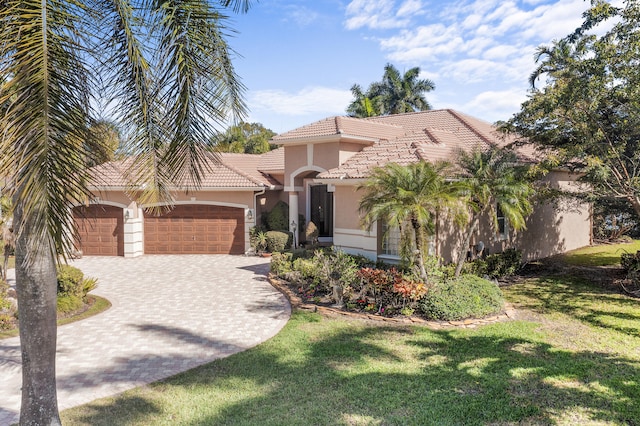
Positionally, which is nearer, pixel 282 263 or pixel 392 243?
pixel 392 243

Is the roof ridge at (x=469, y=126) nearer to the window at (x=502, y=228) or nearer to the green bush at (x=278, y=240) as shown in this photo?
the window at (x=502, y=228)

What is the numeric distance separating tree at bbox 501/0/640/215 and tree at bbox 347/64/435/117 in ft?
91.0

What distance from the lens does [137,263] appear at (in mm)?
20062

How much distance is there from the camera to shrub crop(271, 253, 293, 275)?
625 inches

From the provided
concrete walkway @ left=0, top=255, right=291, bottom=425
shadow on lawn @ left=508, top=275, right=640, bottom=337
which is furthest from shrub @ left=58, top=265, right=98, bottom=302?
shadow on lawn @ left=508, top=275, right=640, bottom=337

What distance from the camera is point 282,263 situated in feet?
53.5

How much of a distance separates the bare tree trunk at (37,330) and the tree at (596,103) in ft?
43.7

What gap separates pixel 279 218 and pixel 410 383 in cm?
1571

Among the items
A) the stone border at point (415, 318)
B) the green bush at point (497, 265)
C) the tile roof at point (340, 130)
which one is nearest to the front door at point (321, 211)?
the tile roof at point (340, 130)

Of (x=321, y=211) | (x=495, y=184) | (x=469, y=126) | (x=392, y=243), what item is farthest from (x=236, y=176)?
(x=495, y=184)

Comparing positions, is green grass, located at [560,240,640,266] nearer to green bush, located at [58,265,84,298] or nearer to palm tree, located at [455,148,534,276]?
palm tree, located at [455,148,534,276]

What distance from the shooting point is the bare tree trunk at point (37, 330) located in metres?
4.69

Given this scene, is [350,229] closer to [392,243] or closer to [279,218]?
[392,243]

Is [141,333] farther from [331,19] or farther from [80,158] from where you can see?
[331,19]
